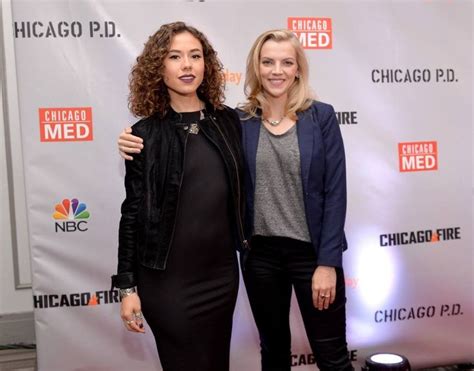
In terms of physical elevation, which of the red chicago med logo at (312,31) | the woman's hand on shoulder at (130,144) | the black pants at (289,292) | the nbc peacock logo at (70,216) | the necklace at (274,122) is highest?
the red chicago med logo at (312,31)

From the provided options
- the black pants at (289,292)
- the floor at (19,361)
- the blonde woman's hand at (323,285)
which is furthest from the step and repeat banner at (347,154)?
the blonde woman's hand at (323,285)

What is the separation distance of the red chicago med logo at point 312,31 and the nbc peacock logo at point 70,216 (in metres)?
1.34

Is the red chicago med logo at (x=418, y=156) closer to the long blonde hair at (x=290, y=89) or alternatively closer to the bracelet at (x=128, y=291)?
the long blonde hair at (x=290, y=89)

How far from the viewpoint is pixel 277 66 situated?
1872mm

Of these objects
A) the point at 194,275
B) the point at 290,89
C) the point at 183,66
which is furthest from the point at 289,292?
the point at 183,66

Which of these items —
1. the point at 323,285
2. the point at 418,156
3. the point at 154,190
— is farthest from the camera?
the point at 418,156

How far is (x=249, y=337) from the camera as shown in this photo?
2.87 meters

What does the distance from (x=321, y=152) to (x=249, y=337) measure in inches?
54.2

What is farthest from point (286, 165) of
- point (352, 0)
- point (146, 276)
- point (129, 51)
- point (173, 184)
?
point (352, 0)

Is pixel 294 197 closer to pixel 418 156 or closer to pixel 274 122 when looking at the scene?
pixel 274 122

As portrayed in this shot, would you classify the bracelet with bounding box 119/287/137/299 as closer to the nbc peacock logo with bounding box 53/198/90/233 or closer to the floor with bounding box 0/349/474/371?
the nbc peacock logo with bounding box 53/198/90/233

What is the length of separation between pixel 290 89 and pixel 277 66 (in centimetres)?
11

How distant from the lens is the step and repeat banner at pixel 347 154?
260 centimetres

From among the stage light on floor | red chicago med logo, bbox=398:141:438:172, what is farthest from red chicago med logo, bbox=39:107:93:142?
the stage light on floor
